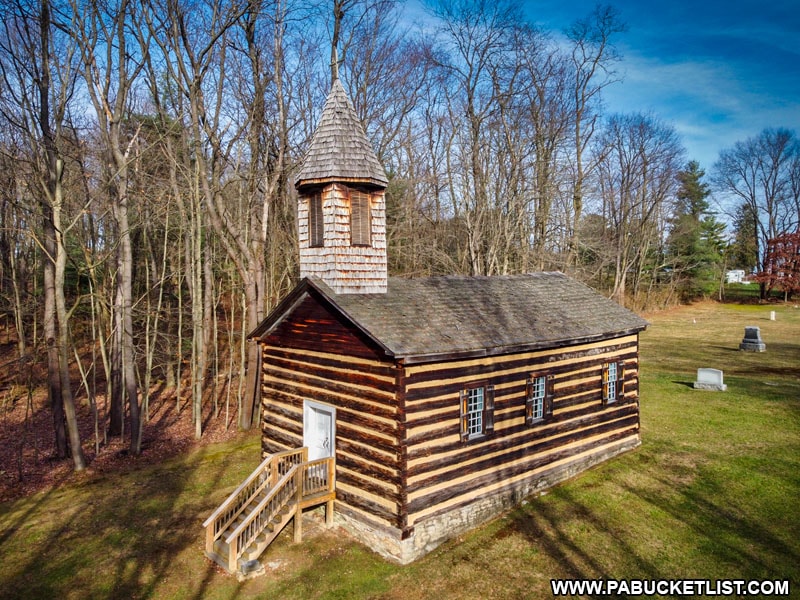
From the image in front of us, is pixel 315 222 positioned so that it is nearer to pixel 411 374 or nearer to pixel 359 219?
pixel 359 219

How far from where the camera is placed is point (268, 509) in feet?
34.6

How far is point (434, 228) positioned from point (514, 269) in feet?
17.1

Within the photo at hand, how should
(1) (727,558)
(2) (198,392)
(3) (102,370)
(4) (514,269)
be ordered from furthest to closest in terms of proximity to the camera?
(4) (514,269), (3) (102,370), (2) (198,392), (1) (727,558)

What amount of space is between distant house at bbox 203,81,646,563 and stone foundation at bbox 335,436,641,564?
4 cm

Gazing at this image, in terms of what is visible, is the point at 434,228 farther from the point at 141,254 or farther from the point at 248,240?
the point at 141,254

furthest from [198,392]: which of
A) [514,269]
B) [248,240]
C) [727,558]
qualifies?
[514,269]

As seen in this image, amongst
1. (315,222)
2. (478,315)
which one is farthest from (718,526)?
(315,222)

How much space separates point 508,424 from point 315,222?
6.65 metres

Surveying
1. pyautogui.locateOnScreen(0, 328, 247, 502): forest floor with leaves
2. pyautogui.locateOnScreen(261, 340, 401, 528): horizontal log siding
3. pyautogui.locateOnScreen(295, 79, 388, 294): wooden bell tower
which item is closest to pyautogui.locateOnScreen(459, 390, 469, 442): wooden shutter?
pyautogui.locateOnScreen(261, 340, 401, 528): horizontal log siding

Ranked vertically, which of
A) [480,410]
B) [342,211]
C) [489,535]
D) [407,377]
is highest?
[342,211]

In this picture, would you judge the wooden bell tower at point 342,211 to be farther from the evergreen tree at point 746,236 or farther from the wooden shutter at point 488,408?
the evergreen tree at point 746,236

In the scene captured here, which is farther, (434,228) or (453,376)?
(434,228)

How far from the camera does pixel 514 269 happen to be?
98.6ft

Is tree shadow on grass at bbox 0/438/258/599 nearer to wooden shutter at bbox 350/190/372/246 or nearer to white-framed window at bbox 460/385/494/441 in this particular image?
white-framed window at bbox 460/385/494/441
